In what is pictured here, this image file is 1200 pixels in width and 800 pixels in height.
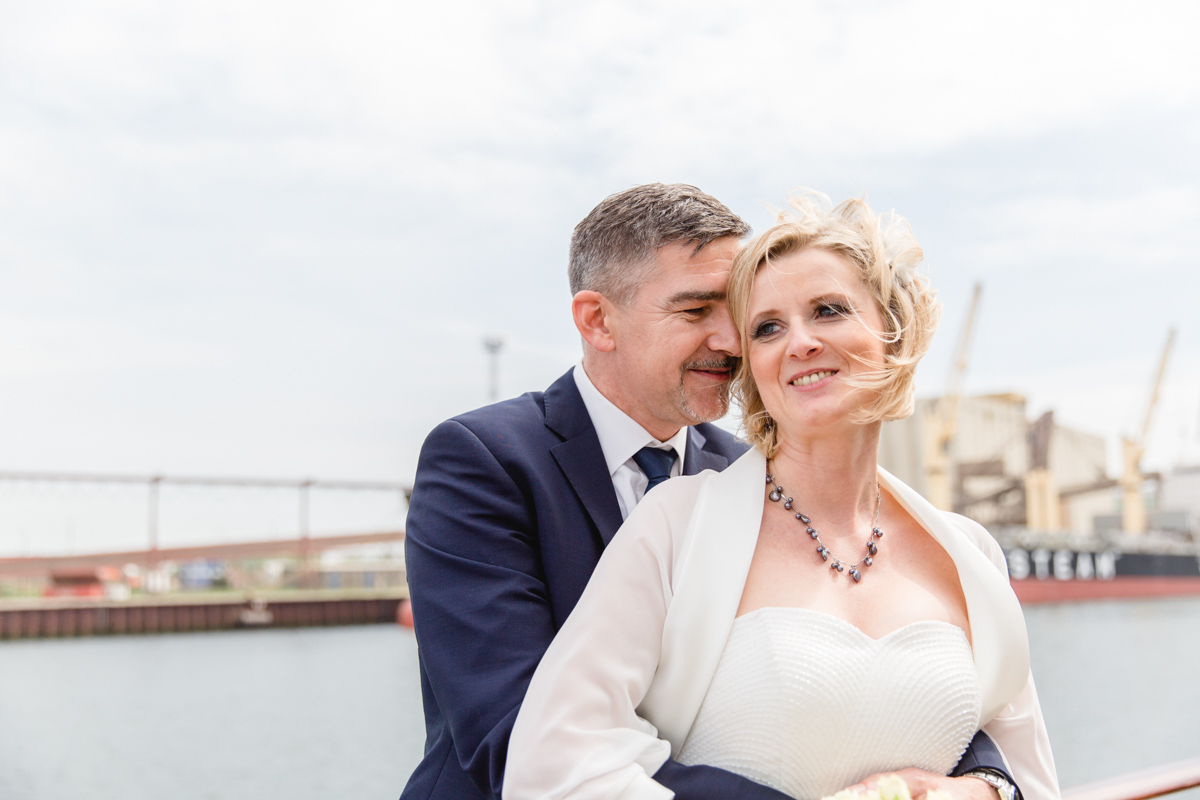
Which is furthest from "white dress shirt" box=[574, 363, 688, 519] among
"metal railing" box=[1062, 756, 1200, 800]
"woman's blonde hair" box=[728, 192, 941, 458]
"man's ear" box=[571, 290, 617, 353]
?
"metal railing" box=[1062, 756, 1200, 800]

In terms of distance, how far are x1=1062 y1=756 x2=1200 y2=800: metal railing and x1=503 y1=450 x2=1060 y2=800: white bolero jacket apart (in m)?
0.34

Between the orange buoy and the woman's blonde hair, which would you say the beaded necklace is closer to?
the woman's blonde hair

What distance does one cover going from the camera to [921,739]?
4.64 feet

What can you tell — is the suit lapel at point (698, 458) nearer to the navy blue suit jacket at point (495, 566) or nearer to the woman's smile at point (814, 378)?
the navy blue suit jacket at point (495, 566)

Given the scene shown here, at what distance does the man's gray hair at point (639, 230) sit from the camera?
197 centimetres

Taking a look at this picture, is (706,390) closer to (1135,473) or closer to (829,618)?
(829,618)

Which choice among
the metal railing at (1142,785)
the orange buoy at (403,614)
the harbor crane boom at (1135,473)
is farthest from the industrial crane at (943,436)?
the metal railing at (1142,785)

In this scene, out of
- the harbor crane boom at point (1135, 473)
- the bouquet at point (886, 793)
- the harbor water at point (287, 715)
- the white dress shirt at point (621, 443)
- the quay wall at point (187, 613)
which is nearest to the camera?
the bouquet at point (886, 793)

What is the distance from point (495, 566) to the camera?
160 centimetres

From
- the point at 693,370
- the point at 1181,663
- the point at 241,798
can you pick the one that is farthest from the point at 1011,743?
the point at 1181,663

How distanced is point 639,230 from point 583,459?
0.50m

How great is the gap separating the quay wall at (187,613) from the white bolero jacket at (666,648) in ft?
136

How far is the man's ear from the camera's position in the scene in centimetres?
212

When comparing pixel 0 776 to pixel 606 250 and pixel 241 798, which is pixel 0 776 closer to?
pixel 241 798
